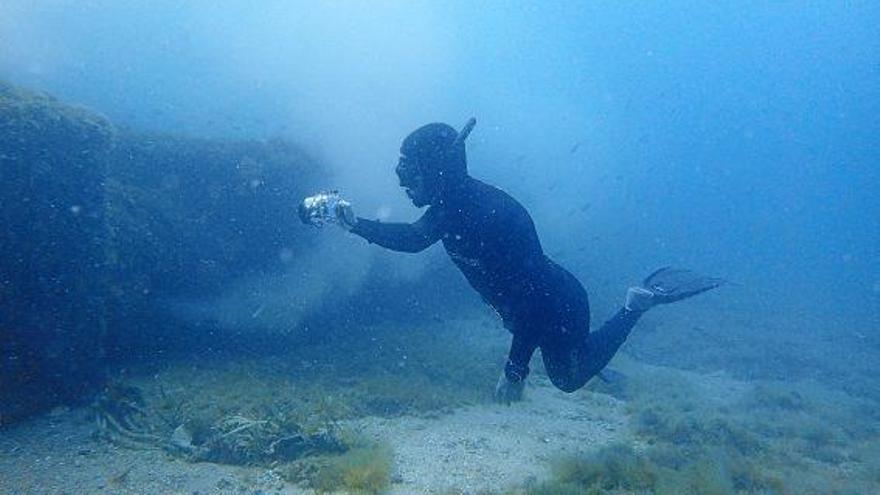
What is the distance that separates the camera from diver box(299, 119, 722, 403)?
5730mm

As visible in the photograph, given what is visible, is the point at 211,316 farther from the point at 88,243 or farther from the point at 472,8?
the point at 472,8

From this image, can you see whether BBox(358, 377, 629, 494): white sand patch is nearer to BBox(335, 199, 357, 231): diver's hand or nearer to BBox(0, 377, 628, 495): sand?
BBox(0, 377, 628, 495): sand

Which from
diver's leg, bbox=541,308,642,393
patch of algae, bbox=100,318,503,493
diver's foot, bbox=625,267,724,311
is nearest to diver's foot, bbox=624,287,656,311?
diver's foot, bbox=625,267,724,311

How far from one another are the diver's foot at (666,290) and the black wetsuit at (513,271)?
0.78 meters

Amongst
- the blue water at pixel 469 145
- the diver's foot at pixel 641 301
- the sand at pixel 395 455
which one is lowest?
the sand at pixel 395 455

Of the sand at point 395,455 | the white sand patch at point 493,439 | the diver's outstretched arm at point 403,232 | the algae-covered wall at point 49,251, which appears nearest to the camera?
the diver's outstretched arm at point 403,232

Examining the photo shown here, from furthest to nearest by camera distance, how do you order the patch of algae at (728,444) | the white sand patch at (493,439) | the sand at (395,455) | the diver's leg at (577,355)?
the patch of algae at (728,444)
the white sand patch at (493,439)
the diver's leg at (577,355)
the sand at (395,455)

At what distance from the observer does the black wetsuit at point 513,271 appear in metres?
5.78

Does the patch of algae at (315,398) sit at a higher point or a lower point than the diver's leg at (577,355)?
lower

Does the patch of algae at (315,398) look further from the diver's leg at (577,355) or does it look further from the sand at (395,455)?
the diver's leg at (577,355)

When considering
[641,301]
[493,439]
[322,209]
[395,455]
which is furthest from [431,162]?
[493,439]

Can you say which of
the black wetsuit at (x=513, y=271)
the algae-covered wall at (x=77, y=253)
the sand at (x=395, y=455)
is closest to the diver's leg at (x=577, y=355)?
the black wetsuit at (x=513, y=271)

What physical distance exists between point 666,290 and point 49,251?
8.96 m

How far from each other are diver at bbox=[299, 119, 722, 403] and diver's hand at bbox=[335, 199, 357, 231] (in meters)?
0.01
